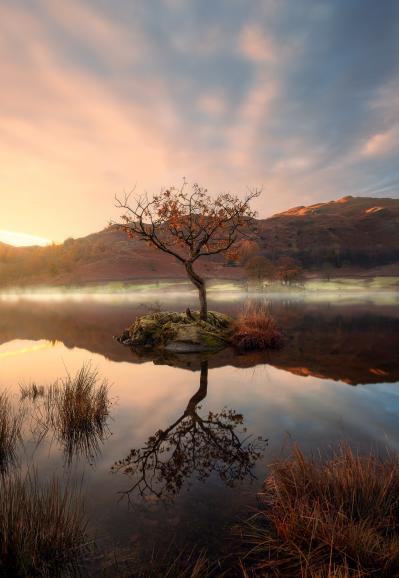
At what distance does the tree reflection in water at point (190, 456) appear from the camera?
5.76 m

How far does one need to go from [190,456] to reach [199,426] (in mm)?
1462

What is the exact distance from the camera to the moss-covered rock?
59.5ft

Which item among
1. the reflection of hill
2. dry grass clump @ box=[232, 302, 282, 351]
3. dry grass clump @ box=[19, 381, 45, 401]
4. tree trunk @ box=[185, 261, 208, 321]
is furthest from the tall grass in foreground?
tree trunk @ box=[185, 261, 208, 321]

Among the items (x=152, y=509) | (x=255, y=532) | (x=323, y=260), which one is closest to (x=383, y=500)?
(x=255, y=532)

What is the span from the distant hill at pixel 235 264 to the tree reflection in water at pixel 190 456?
8488cm

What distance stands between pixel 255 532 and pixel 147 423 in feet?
14.5

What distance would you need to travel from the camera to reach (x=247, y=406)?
9523 mm

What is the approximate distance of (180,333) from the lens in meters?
A: 18.6

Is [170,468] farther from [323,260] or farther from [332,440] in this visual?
[323,260]

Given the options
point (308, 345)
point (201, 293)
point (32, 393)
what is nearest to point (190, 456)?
point (32, 393)

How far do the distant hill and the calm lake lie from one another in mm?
77480

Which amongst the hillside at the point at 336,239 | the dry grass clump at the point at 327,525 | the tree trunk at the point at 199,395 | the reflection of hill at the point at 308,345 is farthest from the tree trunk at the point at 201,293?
the hillside at the point at 336,239

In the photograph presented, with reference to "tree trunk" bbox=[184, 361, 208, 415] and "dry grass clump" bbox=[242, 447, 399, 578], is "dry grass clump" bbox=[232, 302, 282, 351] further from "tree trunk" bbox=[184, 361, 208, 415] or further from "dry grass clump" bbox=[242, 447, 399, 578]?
"dry grass clump" bbox=[242, 447, 399, 578]

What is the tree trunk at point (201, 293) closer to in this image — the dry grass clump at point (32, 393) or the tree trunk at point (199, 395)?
the tree trunk at point (199, 395)
